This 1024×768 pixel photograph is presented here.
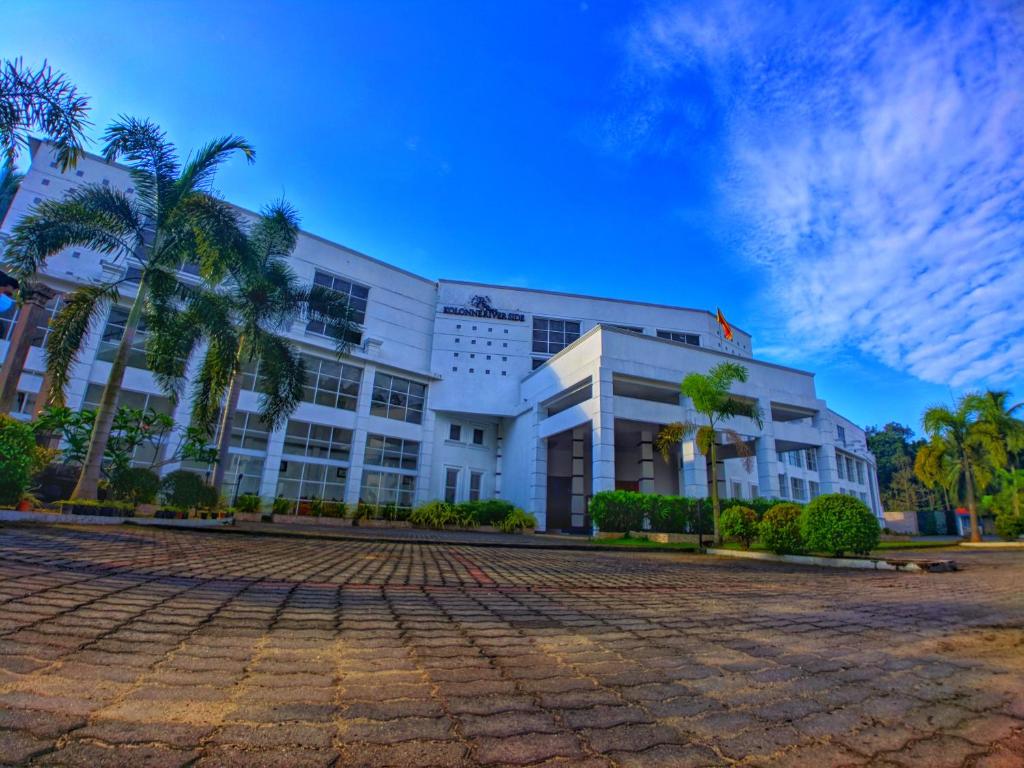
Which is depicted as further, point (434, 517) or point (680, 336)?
point (680, 336)

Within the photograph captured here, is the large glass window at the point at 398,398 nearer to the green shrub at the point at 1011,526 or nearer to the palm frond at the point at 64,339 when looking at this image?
the palm frond at the point at 64,339

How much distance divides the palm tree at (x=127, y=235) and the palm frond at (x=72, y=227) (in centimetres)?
2

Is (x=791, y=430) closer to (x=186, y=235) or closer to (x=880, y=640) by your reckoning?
(x=880, y=640)

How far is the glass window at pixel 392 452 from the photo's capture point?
2861 centimetres

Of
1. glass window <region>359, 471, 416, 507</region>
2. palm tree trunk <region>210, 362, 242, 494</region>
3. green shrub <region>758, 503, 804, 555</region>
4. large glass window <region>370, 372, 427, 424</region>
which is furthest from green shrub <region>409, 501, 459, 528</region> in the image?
green shrub <region>758, 503, 804, 555</region>

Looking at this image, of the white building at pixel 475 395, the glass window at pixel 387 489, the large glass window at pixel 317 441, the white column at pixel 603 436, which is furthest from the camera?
the glass window at pixel 387 489

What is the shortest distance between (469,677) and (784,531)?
1214 centimetres

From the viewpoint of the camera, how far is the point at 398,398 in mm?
30219

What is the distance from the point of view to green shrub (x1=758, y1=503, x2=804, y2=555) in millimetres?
12148

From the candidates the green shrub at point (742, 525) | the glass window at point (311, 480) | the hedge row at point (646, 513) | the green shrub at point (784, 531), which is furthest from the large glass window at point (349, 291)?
the green shrub at point (784, 531)

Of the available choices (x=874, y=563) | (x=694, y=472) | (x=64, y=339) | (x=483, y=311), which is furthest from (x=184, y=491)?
(x=483, y=311)

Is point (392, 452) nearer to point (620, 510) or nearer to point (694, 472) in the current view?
point (620, 510)

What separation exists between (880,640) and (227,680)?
170 inches

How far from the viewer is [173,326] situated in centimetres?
1503
